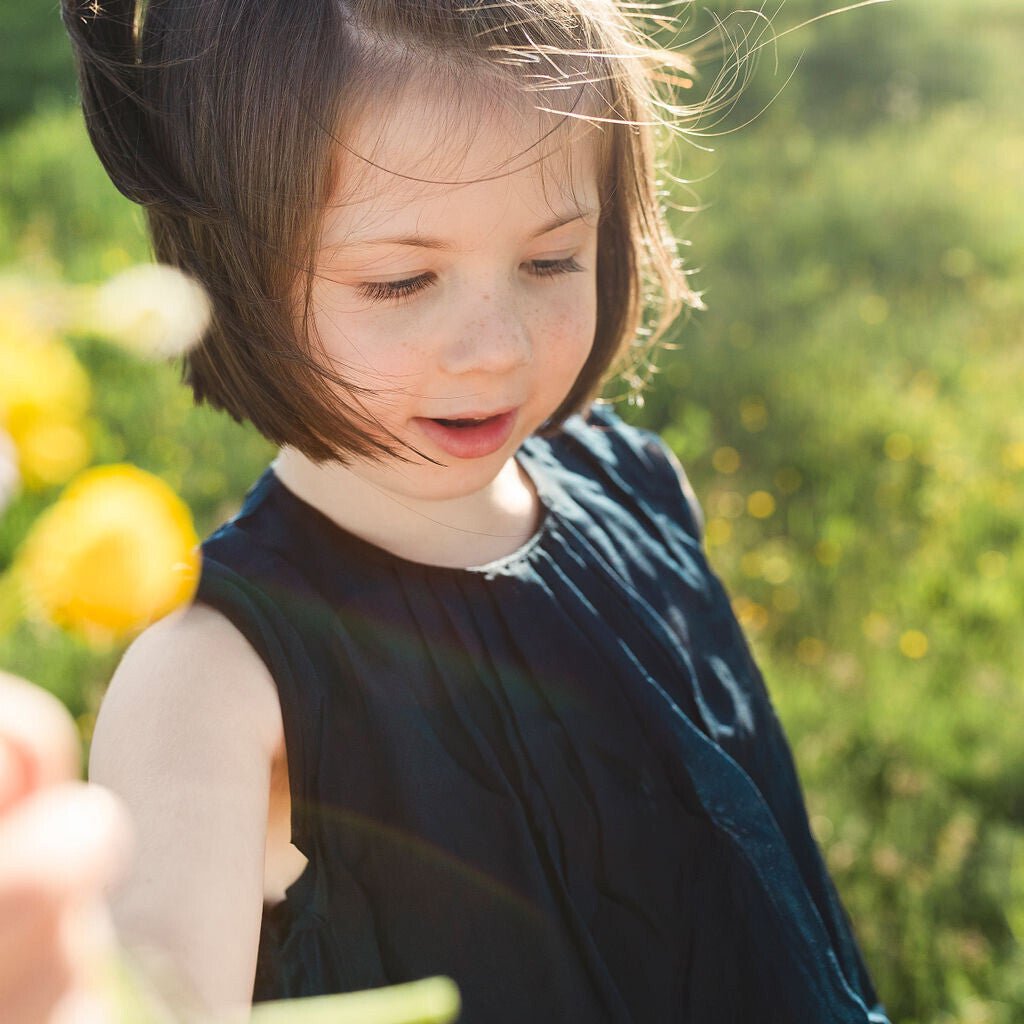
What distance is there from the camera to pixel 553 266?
90 cm

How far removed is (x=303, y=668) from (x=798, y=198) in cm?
313

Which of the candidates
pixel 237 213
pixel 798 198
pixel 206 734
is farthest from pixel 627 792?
pixel 798 198

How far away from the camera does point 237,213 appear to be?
2.75 feet

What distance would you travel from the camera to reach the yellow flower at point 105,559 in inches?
5.6

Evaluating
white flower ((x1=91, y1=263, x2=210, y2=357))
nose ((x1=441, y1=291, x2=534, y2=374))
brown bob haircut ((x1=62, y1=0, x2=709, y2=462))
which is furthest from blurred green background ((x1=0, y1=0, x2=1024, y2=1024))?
white flower ((x1=91, y1=263, x2=210, y2=357))

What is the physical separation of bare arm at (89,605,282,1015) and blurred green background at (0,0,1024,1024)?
0.49 m

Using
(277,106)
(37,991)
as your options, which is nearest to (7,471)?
(37,991)

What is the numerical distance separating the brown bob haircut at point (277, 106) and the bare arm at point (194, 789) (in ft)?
0.72

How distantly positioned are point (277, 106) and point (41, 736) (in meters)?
0.70

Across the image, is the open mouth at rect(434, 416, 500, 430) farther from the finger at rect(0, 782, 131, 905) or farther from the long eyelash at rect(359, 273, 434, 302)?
the finger at rect(0, 782, 131, 905)

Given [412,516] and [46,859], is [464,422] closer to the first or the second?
[412,516]

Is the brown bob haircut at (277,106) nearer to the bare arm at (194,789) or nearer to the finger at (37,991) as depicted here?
the bare arm at (194,789)

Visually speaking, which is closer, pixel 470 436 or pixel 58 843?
pixel 58 843

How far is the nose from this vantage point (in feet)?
2.64
